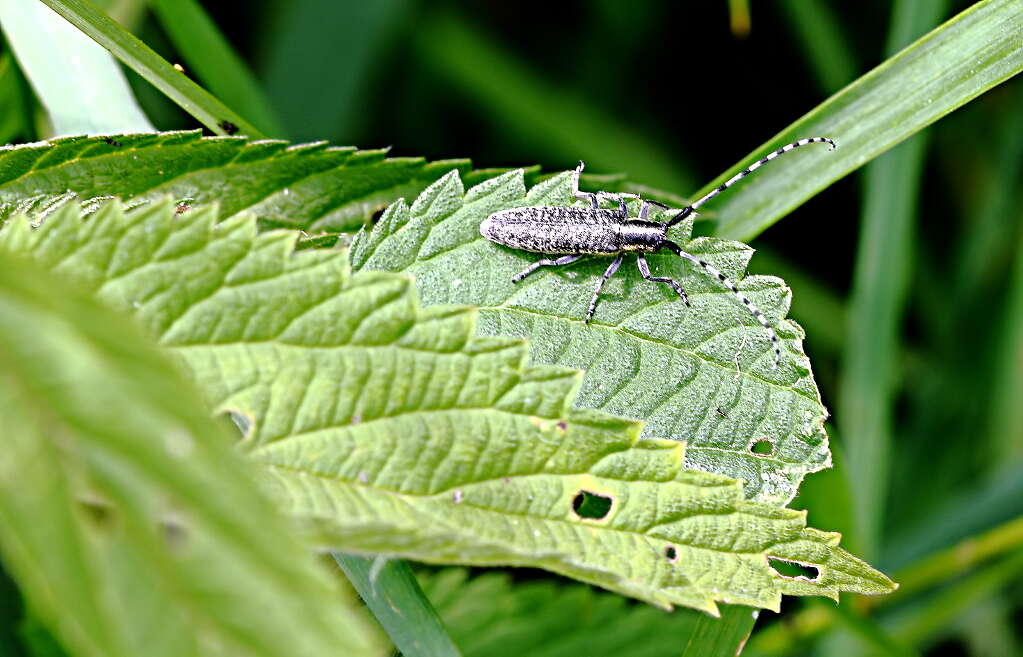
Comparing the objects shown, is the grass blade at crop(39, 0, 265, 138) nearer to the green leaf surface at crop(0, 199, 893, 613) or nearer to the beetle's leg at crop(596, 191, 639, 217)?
the green leaf surface at crop(0, 199, 893, 613)

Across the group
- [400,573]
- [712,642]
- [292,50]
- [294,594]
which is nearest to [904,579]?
[712,642]

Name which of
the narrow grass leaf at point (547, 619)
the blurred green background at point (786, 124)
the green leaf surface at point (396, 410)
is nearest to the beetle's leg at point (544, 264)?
the green leaf surface at point (396, 410)

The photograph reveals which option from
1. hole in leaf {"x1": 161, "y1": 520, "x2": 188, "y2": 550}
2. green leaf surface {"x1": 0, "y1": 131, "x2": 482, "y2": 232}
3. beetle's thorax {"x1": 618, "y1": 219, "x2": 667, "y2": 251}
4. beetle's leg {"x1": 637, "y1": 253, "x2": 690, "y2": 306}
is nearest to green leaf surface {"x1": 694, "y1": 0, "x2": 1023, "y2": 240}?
beetle's thorax {"x1": 618, "y1": 219, "x2": 667, "y2": 251}

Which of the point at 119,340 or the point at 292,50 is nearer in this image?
the point at 119,340

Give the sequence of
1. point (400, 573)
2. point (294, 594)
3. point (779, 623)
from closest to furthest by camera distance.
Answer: point (294, 594) → point (400, 573) → point (779, 623)

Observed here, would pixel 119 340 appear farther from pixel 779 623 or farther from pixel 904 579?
pixel 904 579

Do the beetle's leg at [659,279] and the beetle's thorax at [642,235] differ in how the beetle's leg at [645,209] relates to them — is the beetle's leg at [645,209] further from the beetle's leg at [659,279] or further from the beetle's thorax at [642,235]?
the beetle's leg at [659,279]
